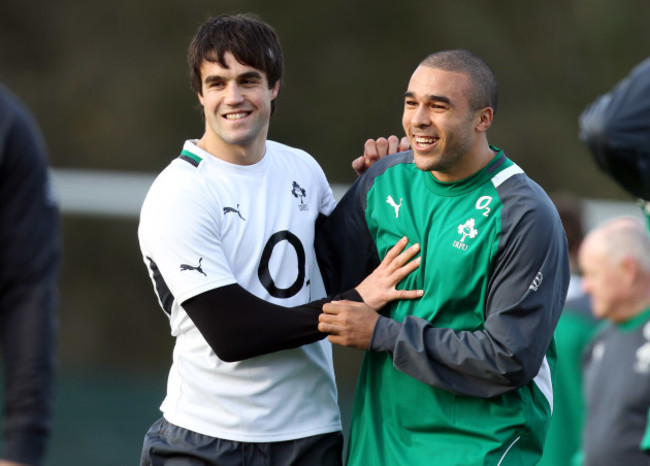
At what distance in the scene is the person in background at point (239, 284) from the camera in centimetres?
304

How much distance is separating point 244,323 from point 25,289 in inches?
38.9

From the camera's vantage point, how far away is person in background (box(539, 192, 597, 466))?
530cm

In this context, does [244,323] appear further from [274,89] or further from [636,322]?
[636,322]

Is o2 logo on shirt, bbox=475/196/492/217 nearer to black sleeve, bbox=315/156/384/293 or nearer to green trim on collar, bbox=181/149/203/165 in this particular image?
black sleeve, bbox=315/156/384/293

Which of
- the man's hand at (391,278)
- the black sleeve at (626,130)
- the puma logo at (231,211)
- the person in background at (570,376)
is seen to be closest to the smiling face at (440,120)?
the man's hand at (391,278)

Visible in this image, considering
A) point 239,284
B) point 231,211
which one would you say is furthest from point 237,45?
point 239,284

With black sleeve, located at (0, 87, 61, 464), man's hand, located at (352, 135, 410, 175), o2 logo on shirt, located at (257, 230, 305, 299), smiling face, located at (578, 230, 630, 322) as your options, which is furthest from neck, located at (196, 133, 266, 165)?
smiling face, located at (578, 230, 630, 322)

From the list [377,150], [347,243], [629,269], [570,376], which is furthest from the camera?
[570,376]

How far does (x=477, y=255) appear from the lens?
2.95 meters

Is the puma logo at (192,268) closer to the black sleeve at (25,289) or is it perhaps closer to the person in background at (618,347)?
the black sleeve at (25,289)

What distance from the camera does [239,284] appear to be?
10.1ft

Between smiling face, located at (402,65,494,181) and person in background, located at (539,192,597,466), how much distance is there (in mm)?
2400

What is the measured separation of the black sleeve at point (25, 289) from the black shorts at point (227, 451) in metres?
1.02

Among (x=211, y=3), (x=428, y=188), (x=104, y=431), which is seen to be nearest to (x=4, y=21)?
(x=211, y=3)
